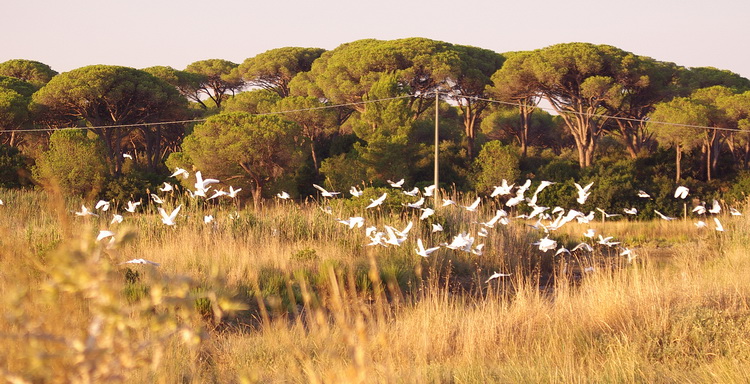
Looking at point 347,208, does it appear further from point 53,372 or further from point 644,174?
point 644,174

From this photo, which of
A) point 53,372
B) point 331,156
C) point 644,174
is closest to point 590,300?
point 53,372

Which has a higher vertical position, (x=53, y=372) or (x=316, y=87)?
(x=316, y=87)

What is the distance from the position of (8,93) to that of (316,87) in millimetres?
13010

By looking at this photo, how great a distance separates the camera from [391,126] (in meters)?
24.5

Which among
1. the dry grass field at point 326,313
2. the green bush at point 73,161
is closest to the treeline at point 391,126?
the green bush at point 73,161

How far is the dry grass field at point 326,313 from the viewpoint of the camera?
120cm

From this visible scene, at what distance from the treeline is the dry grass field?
1379 centimetres

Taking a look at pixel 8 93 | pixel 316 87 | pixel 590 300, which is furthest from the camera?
pixel 316 87

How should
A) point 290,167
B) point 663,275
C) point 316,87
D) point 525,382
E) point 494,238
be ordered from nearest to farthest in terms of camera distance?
point 525,382
point 663,275
point 494,238
point 290,167
point 316,87

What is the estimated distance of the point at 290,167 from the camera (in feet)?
77.0

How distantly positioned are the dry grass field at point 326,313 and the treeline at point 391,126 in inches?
543

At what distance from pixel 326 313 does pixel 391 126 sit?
19.1 m

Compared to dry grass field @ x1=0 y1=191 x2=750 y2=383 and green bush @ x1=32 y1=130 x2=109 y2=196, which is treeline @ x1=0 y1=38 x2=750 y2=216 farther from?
dry grass field @ x1=0 y1=191 x2=750 y2=383

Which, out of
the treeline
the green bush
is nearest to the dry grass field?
the green bush
